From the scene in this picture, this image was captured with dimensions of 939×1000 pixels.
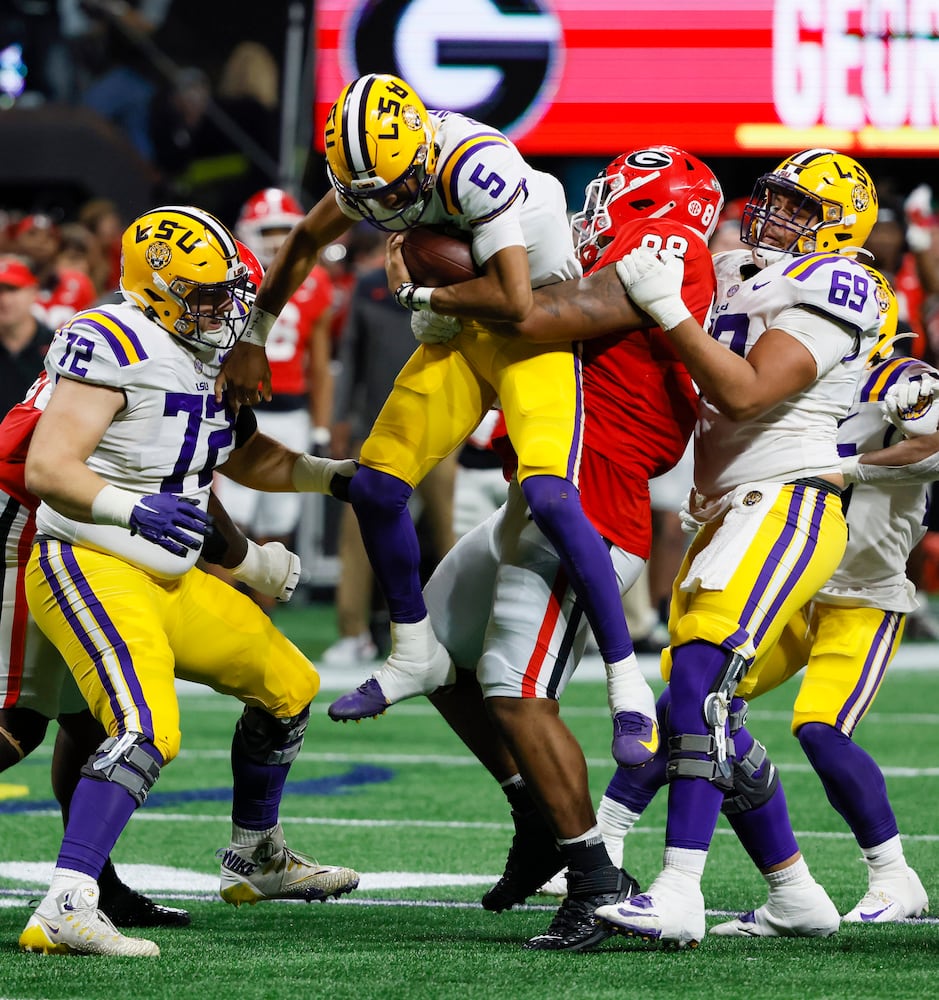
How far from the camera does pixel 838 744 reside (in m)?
4.43

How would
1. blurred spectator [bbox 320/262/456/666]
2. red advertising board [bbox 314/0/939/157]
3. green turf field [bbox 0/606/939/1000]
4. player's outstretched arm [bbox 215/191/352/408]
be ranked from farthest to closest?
1. red advertising board [bbox 314/0/939/157]
2. blurred spectator [bbox 320/262/456/666]
3. player's outstretched arm [bbox 215/191/352/408]
4. green turf field [bbox 0/606/939/1000]

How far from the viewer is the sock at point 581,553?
12.9ft

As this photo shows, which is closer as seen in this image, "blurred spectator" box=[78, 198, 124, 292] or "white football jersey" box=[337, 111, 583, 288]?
"white football jersey" box=[337, 111, 583, 288]

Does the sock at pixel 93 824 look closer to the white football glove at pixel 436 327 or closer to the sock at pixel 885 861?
the white football glove at pixel 436 327

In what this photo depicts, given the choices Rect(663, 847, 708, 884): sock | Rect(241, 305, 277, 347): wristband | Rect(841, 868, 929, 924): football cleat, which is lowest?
Rect(841, 868, 929, 924): football cleat

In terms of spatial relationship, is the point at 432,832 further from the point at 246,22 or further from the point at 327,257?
the point at 246,22

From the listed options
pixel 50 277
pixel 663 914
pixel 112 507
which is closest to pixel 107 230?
pixel 50 277

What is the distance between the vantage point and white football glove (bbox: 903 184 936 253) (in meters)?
10.6

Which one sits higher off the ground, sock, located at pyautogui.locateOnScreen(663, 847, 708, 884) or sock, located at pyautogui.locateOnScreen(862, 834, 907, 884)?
sock, located at pyautogui.locateOnScreen(663, 847, 708, 884)

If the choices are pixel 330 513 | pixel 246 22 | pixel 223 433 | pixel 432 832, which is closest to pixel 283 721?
pixel 223 433

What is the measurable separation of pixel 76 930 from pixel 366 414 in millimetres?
5510

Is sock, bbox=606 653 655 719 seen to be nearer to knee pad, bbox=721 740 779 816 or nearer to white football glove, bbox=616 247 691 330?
knee pad, bbox=721 740 779 816

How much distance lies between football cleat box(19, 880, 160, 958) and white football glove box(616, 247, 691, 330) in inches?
64.3

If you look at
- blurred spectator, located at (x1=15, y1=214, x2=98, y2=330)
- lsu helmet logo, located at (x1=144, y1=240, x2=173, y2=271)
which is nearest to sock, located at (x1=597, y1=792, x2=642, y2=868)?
lsu helmet logo, located at (x1=144, y1=240, x2=173, y2=271)
